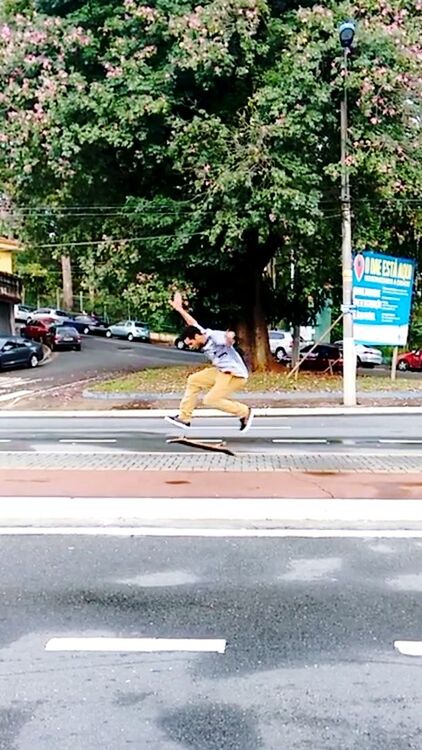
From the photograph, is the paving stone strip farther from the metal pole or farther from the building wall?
the building wall

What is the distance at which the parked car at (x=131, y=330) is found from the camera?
53.1m

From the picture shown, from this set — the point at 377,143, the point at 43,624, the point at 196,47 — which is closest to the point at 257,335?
the point at 377,143

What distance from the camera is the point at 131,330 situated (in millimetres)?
53188

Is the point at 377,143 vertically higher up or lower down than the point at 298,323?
higher up

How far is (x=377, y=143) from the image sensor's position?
63.3 feet

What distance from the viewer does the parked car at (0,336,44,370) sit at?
111 feet

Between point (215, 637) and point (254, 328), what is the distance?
2131 centimetres

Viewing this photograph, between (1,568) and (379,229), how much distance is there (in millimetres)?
20316

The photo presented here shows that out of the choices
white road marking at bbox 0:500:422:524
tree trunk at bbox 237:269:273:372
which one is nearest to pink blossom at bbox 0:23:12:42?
tree trunk at bbox 237:269:273:372

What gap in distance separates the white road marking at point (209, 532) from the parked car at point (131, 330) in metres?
46.9

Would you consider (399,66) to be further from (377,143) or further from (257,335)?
(257,335)

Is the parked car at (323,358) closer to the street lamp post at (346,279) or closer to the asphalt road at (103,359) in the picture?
the asphalt road at (103,359)

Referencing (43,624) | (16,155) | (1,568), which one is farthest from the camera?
(16,155)

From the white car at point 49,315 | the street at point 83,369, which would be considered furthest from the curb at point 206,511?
the white car at point 49,315
